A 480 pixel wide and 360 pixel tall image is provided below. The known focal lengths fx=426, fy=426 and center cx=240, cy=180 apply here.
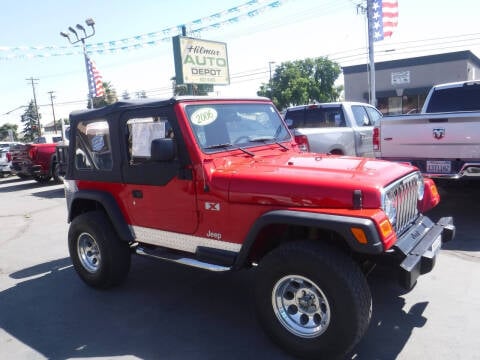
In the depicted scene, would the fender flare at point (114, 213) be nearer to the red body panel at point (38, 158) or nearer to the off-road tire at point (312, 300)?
the off-road tire at point (312, 300)

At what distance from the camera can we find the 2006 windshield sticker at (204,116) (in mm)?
3746

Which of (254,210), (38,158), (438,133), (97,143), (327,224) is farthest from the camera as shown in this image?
(38,158)

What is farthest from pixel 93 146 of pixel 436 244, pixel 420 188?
pixel 436 244

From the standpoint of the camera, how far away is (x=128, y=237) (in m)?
4.25

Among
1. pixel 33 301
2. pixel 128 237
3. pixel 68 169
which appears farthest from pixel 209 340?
pixel 68 169

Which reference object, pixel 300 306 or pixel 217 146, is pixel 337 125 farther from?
pixel 300 306

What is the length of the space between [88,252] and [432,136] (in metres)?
4.94

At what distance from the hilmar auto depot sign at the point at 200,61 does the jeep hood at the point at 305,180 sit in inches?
571

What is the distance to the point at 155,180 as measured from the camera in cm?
388

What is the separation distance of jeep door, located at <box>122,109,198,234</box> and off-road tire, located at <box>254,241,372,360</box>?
94 centimetres

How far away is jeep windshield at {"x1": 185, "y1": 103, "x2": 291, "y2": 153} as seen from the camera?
3.74m

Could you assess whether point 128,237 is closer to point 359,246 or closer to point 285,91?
point 359,246

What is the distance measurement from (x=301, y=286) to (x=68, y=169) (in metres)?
3.13

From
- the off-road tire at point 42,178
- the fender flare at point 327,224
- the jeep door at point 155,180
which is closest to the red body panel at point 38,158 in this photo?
the off-road tire at point 42,178
